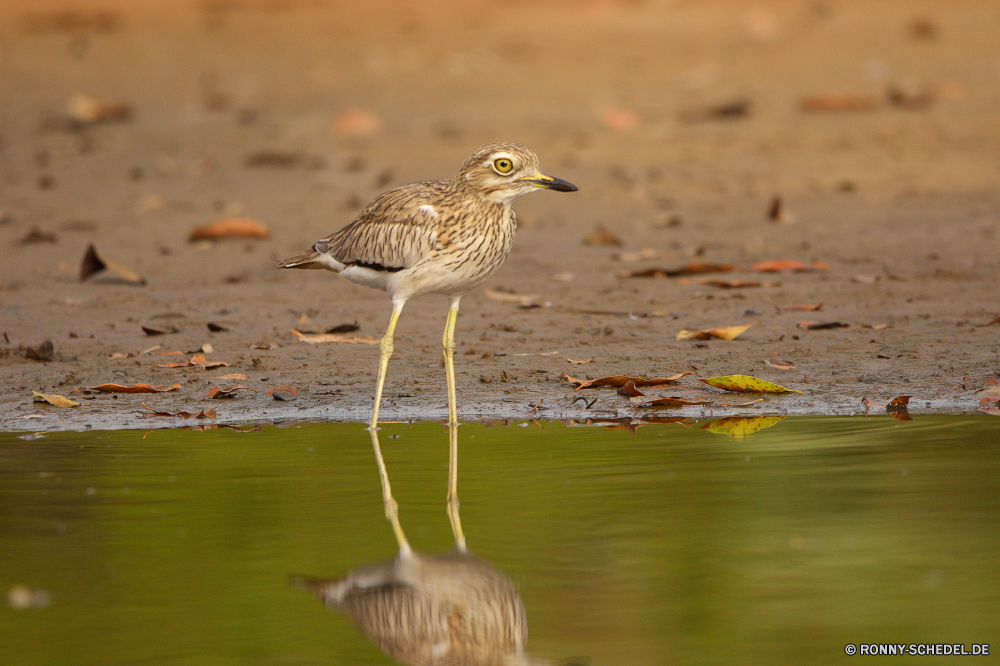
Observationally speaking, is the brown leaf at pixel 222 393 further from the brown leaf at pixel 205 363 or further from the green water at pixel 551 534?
the green water at pixel 551 534

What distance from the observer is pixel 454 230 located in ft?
18.6

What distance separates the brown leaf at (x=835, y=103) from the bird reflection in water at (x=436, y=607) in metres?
10.9

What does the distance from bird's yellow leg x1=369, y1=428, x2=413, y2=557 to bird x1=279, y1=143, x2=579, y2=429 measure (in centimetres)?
53

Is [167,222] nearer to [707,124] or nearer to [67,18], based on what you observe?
[707,124]

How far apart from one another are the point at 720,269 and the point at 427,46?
843 centimetres

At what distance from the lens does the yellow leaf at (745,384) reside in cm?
615

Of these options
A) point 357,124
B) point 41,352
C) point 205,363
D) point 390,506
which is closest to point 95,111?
point 357,124

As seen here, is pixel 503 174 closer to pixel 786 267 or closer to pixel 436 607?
pixel 436 607

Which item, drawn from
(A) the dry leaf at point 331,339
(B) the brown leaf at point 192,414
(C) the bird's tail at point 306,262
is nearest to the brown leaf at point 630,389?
(C) the bird's tail at point 306,262

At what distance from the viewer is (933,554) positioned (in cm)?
386

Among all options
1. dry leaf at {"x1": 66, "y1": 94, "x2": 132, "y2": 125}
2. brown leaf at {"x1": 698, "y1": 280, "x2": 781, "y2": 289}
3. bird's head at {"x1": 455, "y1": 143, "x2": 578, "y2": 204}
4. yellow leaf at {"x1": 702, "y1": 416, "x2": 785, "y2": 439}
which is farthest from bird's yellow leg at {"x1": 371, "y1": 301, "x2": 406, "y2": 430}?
dry leaf at {"x1": 66, "y1": 94, "x2": 132, "y2": 125}

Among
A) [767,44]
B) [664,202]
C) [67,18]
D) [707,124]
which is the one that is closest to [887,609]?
[664,202]

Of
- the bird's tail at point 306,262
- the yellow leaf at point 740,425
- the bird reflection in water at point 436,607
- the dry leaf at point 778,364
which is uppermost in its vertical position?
the bird's tail at point 306,262

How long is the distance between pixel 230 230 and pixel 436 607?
6.98 m
